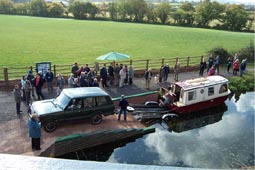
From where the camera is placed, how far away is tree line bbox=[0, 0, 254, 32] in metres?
66.8

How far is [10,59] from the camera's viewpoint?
2705 cm

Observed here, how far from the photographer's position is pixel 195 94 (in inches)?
680

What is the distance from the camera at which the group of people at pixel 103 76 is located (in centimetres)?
1650

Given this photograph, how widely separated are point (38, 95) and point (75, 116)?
404 cm

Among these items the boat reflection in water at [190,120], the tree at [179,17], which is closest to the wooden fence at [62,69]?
the boat reflection in water at [190,120]

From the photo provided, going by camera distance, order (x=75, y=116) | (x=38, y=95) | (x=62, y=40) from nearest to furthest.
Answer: (x=75, y=116)
(x=38, y=95)
(x=62, y=40)

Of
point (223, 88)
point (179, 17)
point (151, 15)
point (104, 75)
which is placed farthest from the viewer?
point (151, 15)

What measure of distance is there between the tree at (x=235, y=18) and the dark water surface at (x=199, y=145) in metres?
53.5

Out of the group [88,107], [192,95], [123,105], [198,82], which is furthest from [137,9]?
[88,107]

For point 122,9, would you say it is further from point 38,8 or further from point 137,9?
point 38,8

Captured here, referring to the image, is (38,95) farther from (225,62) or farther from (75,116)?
(225,62)

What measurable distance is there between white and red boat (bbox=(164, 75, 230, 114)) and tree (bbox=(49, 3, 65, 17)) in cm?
4039

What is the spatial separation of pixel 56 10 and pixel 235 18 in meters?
38.0

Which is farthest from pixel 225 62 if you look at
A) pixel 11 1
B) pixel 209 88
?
pixel 11 1
